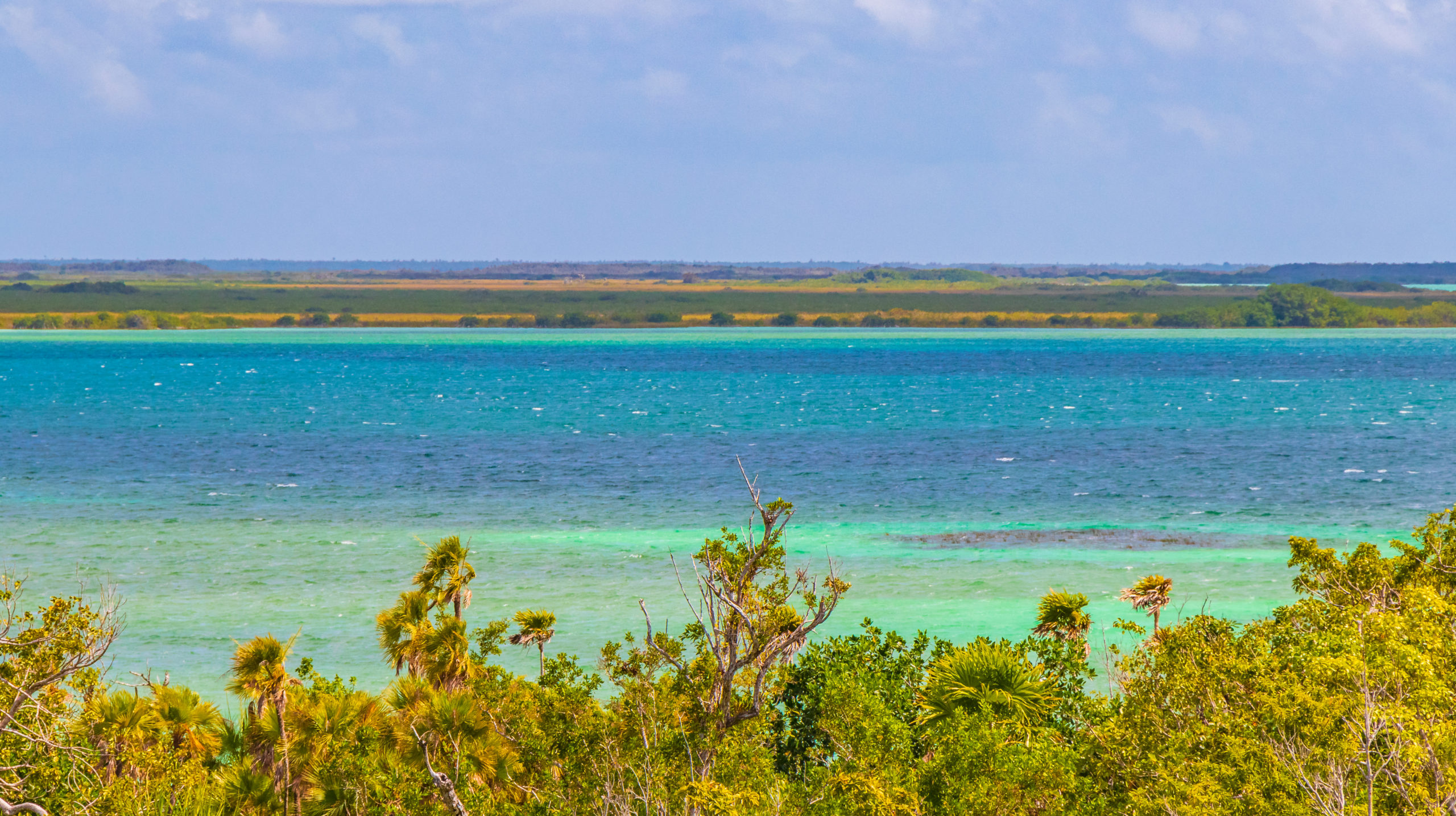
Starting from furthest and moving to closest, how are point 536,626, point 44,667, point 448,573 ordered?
point 448,573 → point 536,626 → point 44,667

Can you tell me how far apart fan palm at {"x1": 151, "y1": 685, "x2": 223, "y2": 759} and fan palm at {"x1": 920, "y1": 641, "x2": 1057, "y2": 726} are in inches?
387

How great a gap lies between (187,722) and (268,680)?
205 centimetres

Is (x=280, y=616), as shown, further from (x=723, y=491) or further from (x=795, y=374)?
(x=795, y=374)

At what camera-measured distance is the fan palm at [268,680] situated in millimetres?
18078

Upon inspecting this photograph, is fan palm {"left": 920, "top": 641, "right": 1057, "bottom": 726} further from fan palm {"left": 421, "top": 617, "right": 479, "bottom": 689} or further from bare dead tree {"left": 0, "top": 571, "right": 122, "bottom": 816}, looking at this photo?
bare dead tree {"left": 0, "top": 571, "right": 122, "bottom": 816}

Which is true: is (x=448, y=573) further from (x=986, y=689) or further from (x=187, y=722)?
(x=986, y=689)

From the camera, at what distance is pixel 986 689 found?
19656mm

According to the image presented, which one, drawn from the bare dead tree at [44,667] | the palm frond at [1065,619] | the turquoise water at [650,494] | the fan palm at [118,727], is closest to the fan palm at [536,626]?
the fan palm at [118,727]

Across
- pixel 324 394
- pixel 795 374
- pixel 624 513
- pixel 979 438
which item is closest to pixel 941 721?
pixel 624 513

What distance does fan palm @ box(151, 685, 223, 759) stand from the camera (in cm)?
1898

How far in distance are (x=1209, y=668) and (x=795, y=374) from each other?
149 meters

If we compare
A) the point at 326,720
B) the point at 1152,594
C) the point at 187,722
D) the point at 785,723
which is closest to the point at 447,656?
the point at 326,720

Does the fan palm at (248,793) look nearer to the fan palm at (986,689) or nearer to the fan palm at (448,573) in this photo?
the fan palm at (448,573)

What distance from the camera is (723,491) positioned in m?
64.1
